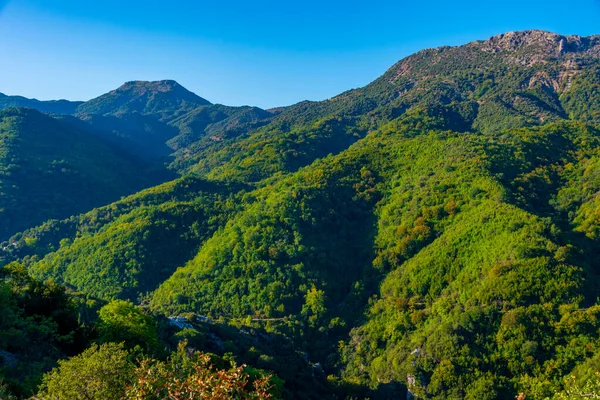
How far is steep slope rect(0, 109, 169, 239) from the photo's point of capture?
141 metres

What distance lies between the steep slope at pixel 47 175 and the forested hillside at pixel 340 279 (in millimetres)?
2042

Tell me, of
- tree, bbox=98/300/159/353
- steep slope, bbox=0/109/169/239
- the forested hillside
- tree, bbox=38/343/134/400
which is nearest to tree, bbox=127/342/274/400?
the forested hillside

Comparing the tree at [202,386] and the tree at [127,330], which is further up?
the tree at [202,386]

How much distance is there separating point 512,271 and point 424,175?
45303 millimetres

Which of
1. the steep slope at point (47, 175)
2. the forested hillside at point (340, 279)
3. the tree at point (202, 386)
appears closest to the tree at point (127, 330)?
the forested hillside at point (340, 279)

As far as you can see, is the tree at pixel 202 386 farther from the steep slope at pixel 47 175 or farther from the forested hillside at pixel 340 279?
the steep slope at pixel 47 175

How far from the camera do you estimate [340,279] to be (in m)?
85.2

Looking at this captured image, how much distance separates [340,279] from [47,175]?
133 meters

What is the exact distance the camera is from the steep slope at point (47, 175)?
140625 millimetres

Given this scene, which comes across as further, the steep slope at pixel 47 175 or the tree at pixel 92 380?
the steep slope at pixel 47 175

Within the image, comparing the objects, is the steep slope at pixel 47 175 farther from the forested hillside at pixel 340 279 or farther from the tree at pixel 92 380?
the tree at pixel 92 380

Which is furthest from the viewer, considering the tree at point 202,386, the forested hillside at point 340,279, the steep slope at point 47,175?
the steep slope at point 47,175

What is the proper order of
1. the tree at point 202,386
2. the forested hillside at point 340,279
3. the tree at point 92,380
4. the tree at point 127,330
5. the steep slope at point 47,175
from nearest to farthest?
the tree at point 202,386 → the tree at point 92,380 → the forested hillside at point 340,279 → the tree at point 127,330 → the steep slope at point 47,175

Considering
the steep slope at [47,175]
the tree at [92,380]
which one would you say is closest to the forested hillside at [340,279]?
the tree at [92,380]
